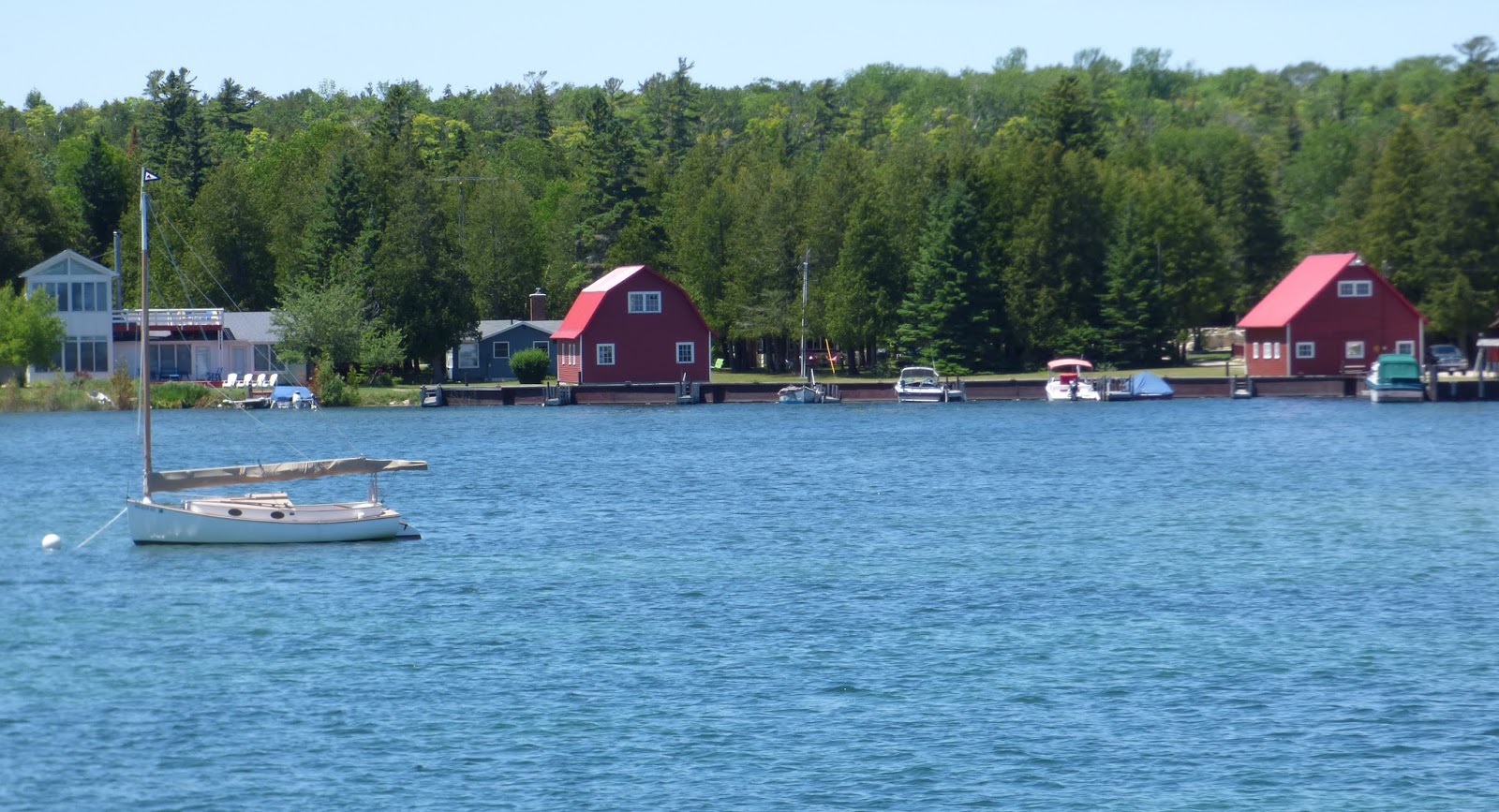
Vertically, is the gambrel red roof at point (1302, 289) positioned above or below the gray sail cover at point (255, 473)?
above

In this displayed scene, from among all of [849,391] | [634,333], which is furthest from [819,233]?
[634,333]

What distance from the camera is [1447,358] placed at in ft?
347

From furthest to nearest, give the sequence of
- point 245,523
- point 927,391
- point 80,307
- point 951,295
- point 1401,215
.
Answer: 1. point 1401,215
2. point 951,295
3. point 927,391
4. point 80,307
5. point 245,523

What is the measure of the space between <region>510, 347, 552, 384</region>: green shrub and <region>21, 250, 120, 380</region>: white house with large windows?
81.0 feet

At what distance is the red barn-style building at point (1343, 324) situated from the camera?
102 metres

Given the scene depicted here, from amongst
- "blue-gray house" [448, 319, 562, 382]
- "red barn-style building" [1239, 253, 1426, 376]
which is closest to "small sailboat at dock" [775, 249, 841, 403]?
"blue-gray house" [448, 319, 562, 382]

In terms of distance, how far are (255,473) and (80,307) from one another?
65.1 m

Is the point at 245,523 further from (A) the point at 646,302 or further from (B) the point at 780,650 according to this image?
(A) the point at 646,302

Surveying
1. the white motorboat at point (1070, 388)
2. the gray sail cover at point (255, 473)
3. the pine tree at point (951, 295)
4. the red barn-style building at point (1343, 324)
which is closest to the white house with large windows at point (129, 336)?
the pine tree at point (951, 295)

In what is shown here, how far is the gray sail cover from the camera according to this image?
39.8 metres

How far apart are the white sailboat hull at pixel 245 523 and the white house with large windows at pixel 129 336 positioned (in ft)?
190

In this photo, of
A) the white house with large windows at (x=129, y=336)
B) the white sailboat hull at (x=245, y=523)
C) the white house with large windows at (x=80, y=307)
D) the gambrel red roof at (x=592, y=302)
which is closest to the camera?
the white sailboat hull at (x=245, y=523)

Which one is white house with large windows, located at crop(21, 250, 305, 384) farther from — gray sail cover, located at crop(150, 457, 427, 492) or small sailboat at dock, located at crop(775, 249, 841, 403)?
gray sail cover, located at crop(150, 457, 427, 492)

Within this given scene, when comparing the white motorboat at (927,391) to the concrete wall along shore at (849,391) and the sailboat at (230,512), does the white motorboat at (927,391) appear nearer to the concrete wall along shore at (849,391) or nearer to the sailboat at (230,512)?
the concrete wall along shore at (849,391)
